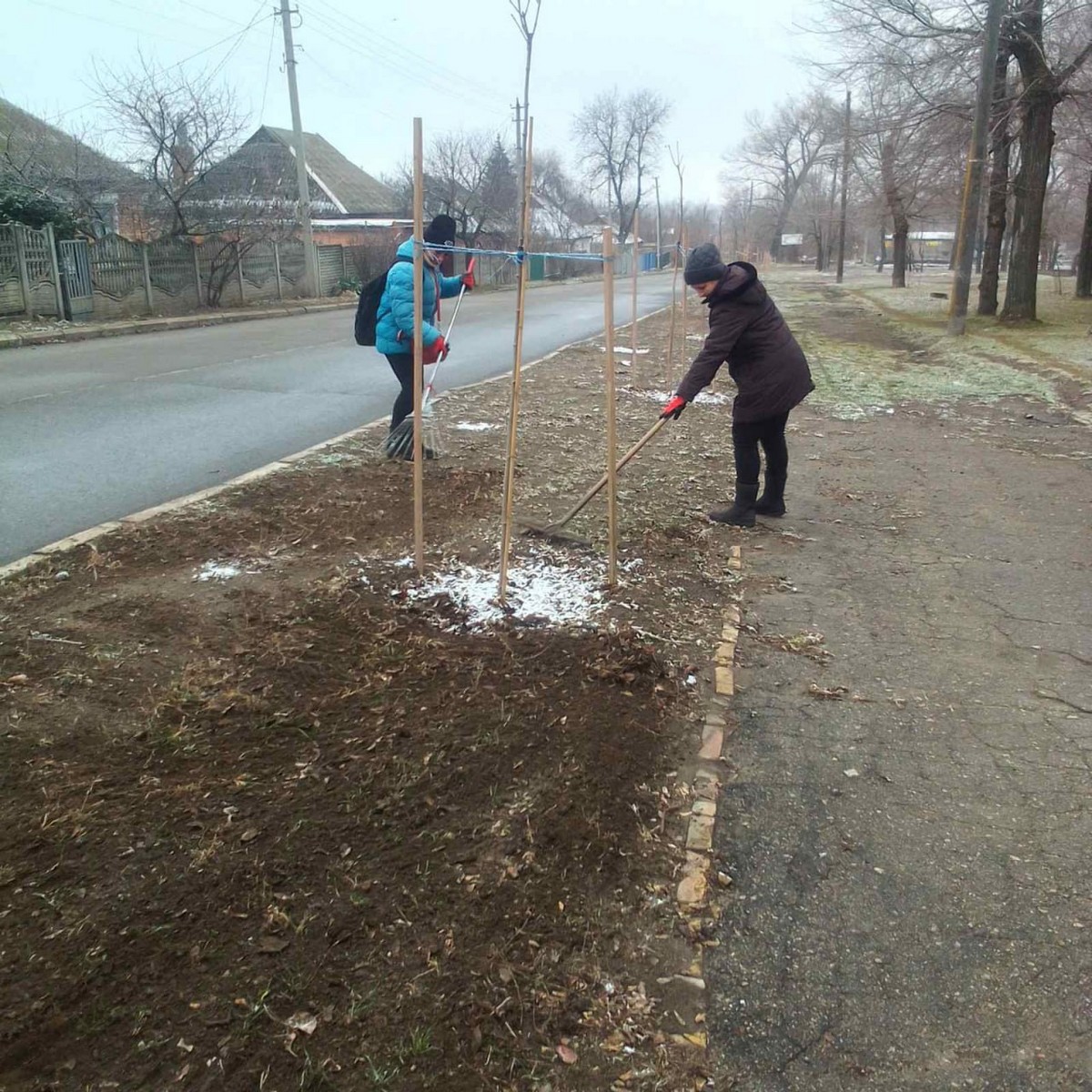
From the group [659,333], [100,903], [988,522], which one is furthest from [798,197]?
[100,903]

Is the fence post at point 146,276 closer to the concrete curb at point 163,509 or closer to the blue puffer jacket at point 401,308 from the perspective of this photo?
the concrete curb at point 163,509

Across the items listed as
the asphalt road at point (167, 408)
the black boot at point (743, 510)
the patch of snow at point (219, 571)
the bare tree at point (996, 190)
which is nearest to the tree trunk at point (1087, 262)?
the bare tree at point (996, 190)

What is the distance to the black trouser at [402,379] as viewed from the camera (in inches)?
263

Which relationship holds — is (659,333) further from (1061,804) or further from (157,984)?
(157,984)

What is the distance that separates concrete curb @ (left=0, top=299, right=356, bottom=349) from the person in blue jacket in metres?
11.6

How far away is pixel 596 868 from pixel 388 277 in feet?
16.0

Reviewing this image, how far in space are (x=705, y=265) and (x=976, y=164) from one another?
44.6ft

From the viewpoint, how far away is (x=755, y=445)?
5.89 meters

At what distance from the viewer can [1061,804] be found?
9.89 feet

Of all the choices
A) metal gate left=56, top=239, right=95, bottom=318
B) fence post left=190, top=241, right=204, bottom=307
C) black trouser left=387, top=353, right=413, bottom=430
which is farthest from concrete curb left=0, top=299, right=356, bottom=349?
black trouser left=387, top=353, right=413, bottom=430

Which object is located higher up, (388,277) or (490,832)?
(388,277)

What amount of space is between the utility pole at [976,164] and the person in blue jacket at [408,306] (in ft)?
42.9

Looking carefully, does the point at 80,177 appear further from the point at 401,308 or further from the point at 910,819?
the point at 910,819

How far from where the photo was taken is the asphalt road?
6195mm
